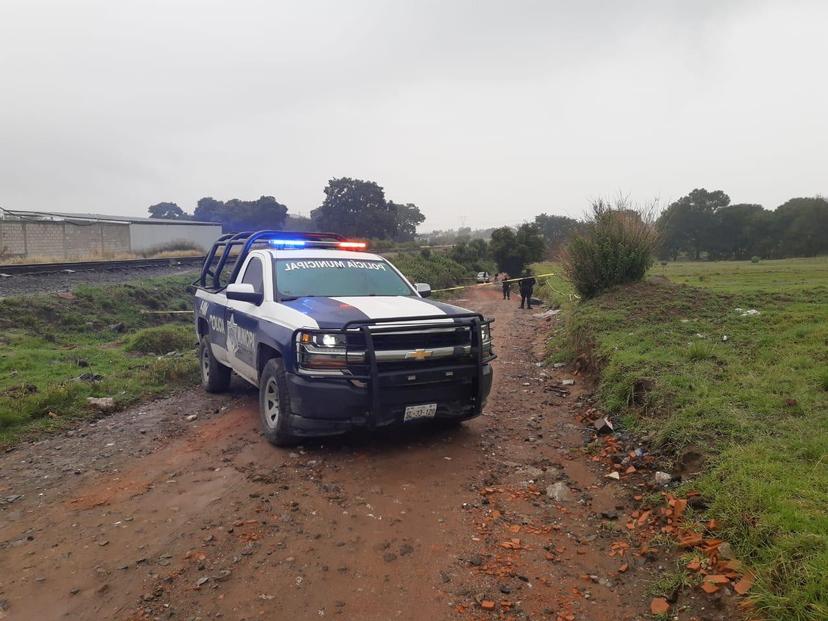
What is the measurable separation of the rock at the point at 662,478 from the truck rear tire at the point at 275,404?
3082 millimetres

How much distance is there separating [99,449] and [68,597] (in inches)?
112

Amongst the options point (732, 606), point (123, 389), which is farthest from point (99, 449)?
point (732, 606)

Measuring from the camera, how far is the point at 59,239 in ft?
124

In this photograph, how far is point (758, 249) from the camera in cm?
5088

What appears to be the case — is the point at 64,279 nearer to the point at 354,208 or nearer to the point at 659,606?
the point at 659,606

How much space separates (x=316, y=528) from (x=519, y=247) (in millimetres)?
30672

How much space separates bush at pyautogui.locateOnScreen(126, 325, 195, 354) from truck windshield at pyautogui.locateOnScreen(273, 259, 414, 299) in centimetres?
601

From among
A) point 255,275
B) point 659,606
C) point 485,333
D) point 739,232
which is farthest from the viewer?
point 739,232

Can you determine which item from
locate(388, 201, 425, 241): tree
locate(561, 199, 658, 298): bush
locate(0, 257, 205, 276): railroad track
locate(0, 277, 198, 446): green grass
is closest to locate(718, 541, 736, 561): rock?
locate(0, 277, 198, 446): green grass

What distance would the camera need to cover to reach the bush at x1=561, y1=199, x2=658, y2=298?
12.1 meters

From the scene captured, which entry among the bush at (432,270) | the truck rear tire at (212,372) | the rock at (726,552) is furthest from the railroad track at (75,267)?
the rock at (726,552)

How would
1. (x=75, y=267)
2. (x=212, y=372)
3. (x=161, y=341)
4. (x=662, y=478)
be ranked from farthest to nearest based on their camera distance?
(x=75, y=267)
(x=161, y=341)
(x=212, y=372)
(x=662, y=478)

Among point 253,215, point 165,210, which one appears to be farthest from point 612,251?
point 165,210

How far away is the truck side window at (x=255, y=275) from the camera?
6.33 m
